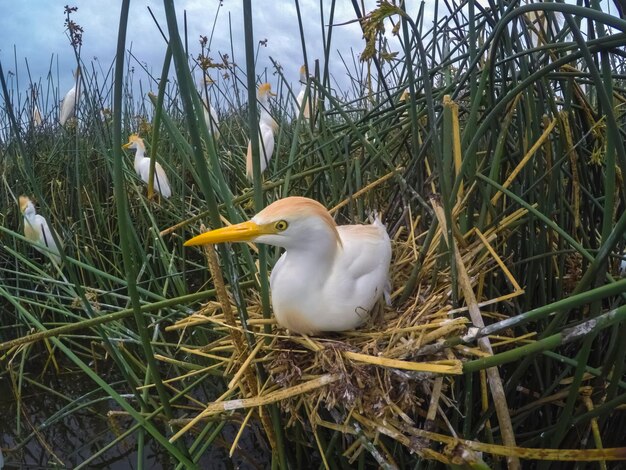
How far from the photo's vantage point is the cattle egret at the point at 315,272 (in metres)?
1.02

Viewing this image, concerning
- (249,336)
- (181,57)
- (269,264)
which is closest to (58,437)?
(269,264)

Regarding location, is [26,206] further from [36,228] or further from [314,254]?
[314,254]

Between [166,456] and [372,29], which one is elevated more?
[372,29]

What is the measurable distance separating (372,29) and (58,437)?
1.92 metres

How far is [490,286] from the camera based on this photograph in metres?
1.11

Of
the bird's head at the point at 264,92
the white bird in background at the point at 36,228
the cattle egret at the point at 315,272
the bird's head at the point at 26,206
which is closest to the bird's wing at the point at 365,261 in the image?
the cattle egret at the point at 315,272

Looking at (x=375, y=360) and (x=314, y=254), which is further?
(x=314, y=254)

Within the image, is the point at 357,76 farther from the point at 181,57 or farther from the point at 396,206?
the point at 181,57

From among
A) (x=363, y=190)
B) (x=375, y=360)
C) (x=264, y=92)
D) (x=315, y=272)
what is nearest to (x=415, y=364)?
(x=375, y=360)

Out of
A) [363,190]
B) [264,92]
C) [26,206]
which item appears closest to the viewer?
[363,190]

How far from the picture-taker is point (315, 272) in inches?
42.4

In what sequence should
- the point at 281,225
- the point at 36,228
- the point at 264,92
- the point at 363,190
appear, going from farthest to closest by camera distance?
the point at 264,92
the point at 36,228
the point at 363,190
the point at 281,225

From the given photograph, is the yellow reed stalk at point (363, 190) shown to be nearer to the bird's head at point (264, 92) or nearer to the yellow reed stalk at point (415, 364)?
the yellow reed stalk at point (415, 364)

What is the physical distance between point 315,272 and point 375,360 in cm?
27
